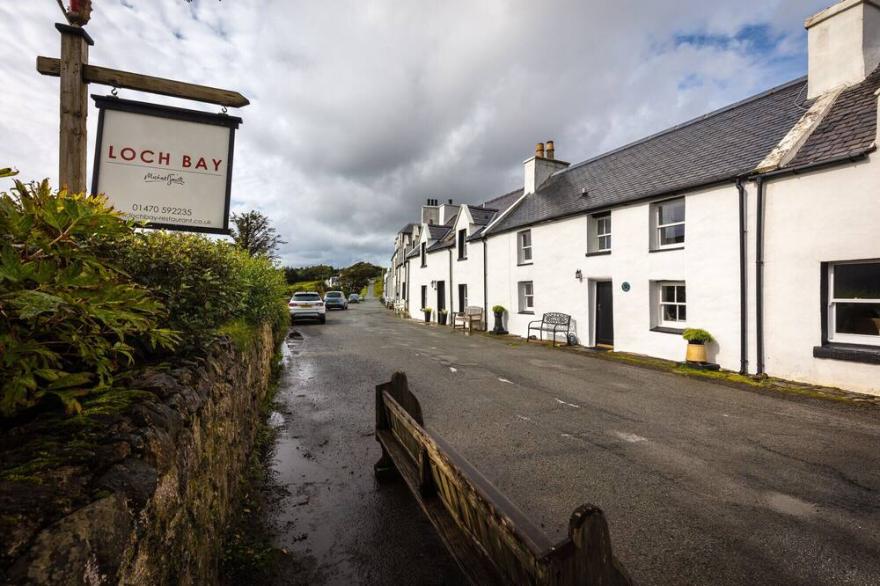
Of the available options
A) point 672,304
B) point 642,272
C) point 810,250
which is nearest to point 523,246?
point 642,272

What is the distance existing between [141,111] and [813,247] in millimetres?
11672

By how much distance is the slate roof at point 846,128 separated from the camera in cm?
826

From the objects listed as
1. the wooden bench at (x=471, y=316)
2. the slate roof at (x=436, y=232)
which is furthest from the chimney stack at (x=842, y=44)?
the slate roof at (x=436, y=232)

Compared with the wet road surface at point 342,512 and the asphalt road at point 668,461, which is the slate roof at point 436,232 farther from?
the wet road surface at point 342,512

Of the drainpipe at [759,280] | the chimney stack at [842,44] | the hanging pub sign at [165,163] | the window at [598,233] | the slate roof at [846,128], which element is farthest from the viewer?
the window at [598,233]

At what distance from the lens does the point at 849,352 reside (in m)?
7.88

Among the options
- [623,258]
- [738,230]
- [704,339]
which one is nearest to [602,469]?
[704,339]

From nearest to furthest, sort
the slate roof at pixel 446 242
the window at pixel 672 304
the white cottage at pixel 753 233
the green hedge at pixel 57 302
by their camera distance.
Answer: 1. the green hedge at pixel 57 302
2. the white cottage at pixel 753 233
3. the window at pixel 672 304
4. the slate roof at pixel 446 242

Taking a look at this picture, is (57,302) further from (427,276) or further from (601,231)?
(427,276)

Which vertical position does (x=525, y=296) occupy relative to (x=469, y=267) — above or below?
below

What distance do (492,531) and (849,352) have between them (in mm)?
9665

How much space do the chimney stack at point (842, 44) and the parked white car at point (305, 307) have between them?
21524 mm

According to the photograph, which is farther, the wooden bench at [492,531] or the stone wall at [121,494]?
the wooden bench at [492,531]

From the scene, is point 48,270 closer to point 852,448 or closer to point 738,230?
point 852,448
